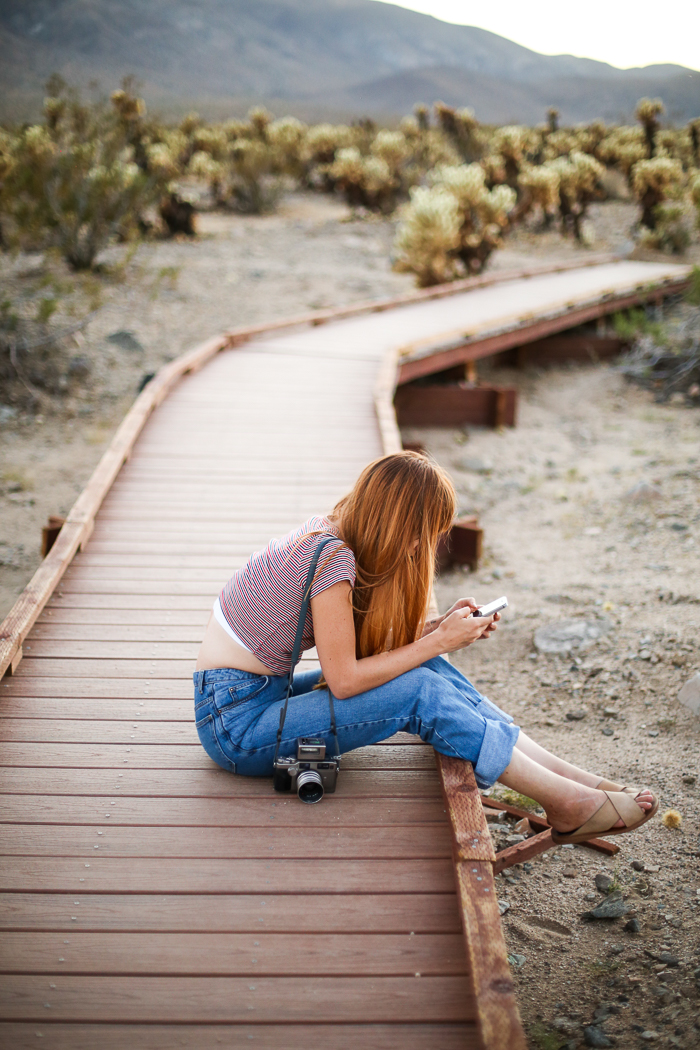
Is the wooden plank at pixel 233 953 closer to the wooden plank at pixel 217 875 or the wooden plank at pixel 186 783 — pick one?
the wooden plank at pixel 217 875

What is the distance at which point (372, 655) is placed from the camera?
2297 mm

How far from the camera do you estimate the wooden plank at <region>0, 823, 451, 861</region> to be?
7.10ft

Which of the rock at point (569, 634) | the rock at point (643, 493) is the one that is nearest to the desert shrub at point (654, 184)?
the rock at point (643, 493)

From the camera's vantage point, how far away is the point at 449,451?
24.5 ft

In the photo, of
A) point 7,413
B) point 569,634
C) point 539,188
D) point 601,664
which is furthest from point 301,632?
point 539,188

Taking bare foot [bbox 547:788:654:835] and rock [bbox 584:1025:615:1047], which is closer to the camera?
rock [bbox 584:1025:615:1047]

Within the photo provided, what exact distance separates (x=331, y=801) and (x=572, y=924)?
3.15 ft

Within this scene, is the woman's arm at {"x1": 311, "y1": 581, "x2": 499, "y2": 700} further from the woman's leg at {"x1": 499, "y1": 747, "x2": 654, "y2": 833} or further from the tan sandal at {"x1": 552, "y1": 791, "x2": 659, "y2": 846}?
the tan sandal at {"x1": 552, "y1": 791, "x2": 659, "y2": 846}

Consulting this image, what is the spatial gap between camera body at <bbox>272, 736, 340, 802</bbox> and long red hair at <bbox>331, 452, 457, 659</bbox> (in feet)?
0.99

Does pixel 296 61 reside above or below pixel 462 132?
above

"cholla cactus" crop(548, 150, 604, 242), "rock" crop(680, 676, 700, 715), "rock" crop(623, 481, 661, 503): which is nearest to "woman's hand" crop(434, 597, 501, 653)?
"rock" crop(680, 676, 700, 715)

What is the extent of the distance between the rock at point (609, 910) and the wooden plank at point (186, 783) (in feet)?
2.46

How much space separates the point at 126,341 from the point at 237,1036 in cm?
852

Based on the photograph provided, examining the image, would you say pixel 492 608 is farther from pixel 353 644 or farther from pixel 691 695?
pixel 691 695
